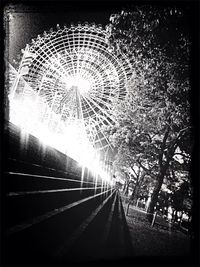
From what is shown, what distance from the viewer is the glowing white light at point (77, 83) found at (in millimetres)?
9930

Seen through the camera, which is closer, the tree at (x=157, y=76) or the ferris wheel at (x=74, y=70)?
the tree at (x=157, y=76)

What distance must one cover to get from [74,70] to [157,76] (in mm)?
4058

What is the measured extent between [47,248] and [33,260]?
36 cm

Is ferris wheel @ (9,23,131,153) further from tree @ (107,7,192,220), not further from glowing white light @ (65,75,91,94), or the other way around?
tree @ (107,7,192,220)

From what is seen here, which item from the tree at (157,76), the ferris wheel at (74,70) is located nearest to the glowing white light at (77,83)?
the ferris wheel at (74,70)

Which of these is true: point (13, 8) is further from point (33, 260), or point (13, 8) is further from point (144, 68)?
point (33, 260)

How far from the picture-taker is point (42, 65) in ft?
25.6

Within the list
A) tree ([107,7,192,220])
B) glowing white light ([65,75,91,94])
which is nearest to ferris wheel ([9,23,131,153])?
glowing white light ([65,75,91,94])

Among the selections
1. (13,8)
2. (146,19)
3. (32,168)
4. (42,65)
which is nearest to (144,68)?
(146,19)

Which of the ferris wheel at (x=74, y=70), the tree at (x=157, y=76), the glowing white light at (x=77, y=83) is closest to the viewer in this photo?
the tree at (x=157, y=76)

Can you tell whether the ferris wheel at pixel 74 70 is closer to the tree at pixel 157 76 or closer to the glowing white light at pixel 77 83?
the glowing white light at pixel 77 83

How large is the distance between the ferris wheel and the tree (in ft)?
2.18

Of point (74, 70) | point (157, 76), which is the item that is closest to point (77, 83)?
point (74, 70)

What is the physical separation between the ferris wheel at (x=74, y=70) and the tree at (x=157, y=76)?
665 mm
